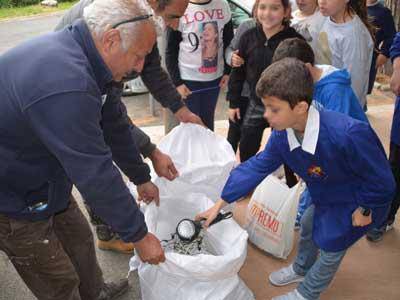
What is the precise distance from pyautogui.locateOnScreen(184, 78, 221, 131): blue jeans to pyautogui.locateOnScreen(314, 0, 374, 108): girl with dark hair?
29.8 inches

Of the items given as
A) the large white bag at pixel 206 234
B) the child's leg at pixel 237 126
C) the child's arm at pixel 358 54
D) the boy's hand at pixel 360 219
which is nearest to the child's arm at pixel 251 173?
the large white bag at pixel 206 234

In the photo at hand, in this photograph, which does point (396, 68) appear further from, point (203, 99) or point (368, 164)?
point (203, 99)

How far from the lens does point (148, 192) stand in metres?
1.84

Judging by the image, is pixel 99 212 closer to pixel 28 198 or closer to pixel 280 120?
pixel 28 198

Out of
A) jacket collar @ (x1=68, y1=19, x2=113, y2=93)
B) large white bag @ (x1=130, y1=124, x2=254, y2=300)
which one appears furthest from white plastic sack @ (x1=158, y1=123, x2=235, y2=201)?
jacket collar @ (x1=68, y1=19, x2=113, y2=93)

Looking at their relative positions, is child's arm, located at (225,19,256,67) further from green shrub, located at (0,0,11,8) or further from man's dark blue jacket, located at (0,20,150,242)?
green shrub, located at (0,0,11,8)

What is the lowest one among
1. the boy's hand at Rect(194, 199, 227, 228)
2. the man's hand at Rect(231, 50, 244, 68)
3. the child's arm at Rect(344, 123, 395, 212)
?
the boy's hand at Rect(194, 199, 227, 228)

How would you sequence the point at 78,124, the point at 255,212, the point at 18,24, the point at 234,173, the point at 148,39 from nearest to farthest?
the point at 78,124 → the point at 148,39 → the point at 234,173 → the point at 255,212 → the point at 18,24

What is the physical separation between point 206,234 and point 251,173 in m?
0.39

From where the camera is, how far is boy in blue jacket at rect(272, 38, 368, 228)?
1.76 metres

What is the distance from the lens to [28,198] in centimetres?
134

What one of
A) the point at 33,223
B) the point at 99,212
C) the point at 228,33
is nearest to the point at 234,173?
the point at 99,212

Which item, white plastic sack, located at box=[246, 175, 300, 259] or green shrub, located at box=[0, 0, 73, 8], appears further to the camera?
green shrub, located at box=[0, 0, 73, 8]

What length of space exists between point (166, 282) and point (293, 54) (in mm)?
1117
